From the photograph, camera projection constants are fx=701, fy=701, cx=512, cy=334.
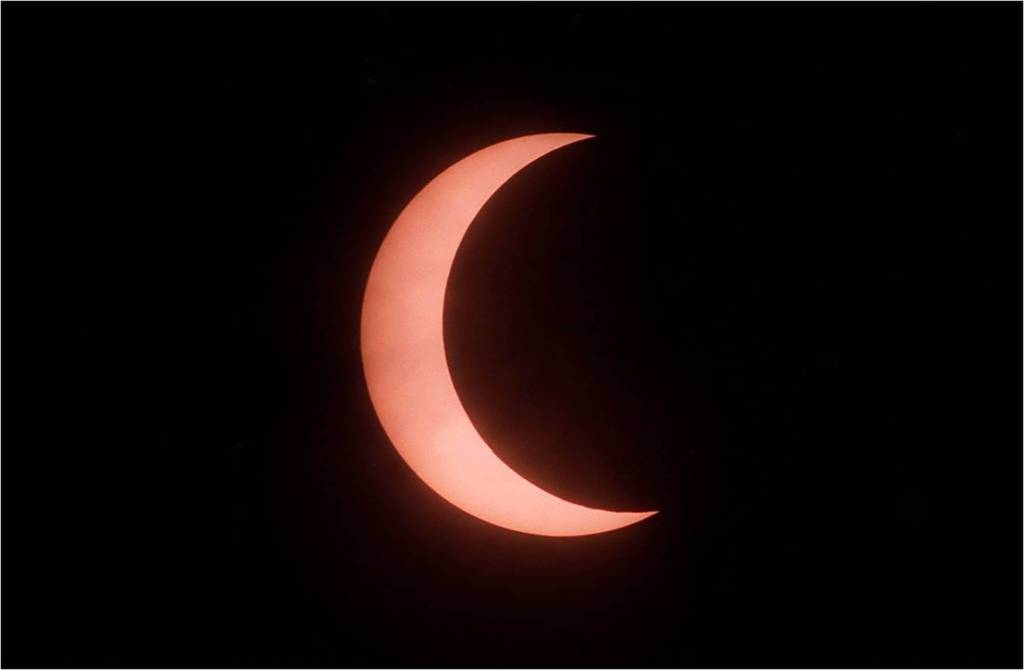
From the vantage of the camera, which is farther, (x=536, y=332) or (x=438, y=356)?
(x=536, y=332)

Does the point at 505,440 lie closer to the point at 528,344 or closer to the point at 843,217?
the point at 528,344

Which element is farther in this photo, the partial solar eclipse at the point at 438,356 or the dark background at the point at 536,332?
A: the dark background at the point at 536,332

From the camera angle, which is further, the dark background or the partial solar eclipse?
the dark background

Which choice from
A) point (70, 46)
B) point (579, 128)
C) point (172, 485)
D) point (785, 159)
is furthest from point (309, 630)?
point (785, 159)
